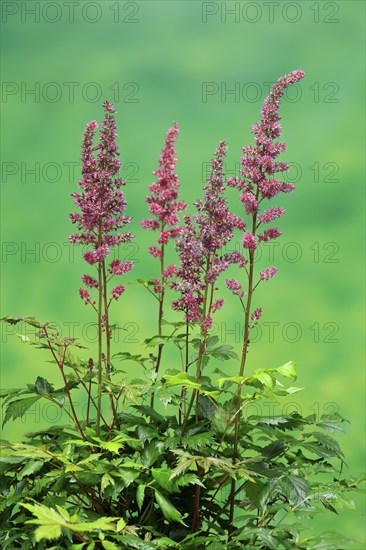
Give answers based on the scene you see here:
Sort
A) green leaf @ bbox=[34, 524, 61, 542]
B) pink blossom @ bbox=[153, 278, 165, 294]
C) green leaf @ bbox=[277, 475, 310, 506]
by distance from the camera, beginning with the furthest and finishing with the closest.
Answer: pink blossom @ bbox=[153, 278, 165, 294], green leaf @ bbox=[277, 475, 310, 506], green leaf @ bbox=[34, 524, 61, 542]

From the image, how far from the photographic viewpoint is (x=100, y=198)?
103 inches

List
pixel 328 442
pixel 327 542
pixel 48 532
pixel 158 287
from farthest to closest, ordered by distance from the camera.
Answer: pixel 158 287, pixel 328 442, pixel 327 542, pixel 48 532

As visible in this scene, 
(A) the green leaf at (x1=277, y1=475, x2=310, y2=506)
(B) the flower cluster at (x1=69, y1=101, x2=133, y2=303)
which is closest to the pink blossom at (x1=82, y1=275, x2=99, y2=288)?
(B) the flower cluster at (x1=69, y1=101, x2=133, y2=303)

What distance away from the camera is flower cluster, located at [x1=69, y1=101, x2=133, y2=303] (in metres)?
2.61

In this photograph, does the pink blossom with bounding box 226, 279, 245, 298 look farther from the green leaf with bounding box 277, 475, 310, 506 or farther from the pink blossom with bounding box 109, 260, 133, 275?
the green leaf with bounding box 277, 475, 310, 506

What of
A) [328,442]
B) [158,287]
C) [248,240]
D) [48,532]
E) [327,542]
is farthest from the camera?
[158,287]

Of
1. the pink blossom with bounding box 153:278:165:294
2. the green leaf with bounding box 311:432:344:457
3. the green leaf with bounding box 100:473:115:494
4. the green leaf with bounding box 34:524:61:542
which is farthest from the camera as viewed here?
the pink blossom with bounding box 153:278:165:294

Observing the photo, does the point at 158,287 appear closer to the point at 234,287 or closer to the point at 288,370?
the point at 234,287

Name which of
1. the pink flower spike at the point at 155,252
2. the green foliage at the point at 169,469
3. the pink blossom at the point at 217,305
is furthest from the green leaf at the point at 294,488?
the pink flower spike at the point at 155,252

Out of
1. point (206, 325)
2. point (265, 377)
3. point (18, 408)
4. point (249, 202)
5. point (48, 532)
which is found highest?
point (249, 202)

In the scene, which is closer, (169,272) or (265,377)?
(265,377)

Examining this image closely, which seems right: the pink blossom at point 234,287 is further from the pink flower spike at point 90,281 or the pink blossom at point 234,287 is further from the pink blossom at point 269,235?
the pink flower spike at point 90,281

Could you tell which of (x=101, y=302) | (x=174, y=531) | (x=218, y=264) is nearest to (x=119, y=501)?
(x=174, y=531)

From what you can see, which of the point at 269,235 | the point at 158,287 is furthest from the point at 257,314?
the point at 158,287
